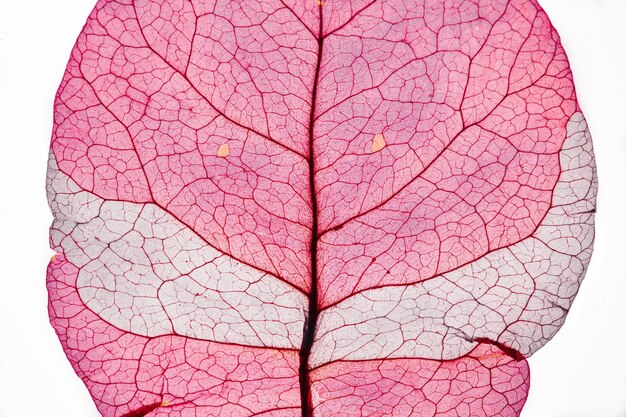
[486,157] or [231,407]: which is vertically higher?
[486,157]

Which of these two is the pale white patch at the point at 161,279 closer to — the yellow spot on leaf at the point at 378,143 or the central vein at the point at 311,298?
the central vein at the point at 311,298

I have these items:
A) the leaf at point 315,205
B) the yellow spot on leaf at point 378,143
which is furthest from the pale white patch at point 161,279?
the yellow spot on leaf at point 378,143

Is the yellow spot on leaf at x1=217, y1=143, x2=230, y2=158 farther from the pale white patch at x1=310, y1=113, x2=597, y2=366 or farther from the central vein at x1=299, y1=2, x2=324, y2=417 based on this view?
the pale white patch at x1=310, y1=113, x2=597, y2=366

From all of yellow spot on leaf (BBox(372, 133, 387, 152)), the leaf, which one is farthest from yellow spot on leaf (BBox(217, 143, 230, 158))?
yellow spot on leaf (BBox(372, 133, 387, 152))

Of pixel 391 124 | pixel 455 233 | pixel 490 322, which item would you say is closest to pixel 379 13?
pixel 391 124

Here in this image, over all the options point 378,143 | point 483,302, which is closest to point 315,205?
point 378,143

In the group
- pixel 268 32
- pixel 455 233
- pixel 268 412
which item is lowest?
pixel 268 412

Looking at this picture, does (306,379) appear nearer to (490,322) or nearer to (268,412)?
(268,412)
